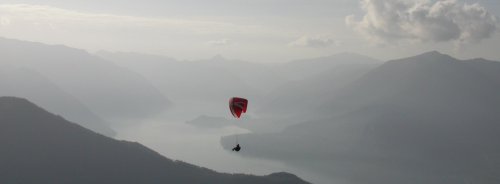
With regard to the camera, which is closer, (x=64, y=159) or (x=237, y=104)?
(x=237, y=104)

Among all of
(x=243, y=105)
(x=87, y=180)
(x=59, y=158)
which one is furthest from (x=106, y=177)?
(x=243, y=105)

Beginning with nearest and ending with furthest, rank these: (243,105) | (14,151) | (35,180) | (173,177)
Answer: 1. (243,105)
2. (35,180)
3. (14,151)
4. (173,177)

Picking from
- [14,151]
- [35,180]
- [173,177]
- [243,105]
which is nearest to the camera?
[243,105]

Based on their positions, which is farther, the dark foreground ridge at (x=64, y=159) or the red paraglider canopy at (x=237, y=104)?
the dark foreground ridge at (x=64, y=159)

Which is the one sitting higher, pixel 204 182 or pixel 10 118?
pixel 10 118

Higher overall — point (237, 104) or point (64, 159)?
point (237, 104)

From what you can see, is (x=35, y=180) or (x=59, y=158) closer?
(x=35, y=180)

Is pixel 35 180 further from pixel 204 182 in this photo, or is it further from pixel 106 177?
pixel 204 182

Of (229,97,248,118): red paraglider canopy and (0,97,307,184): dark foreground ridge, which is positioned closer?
(229,97,248,118): red paraglider canopy
